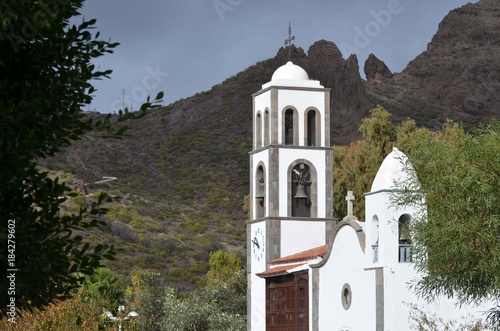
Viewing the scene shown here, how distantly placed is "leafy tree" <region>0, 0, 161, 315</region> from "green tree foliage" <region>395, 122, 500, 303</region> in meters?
15.7

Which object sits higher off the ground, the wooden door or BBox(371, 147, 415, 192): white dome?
BBox(371, 147, 415, 192): white dome

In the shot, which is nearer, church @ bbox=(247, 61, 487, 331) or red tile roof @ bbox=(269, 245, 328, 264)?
church @ bbox=(247, 61, 487, 331)

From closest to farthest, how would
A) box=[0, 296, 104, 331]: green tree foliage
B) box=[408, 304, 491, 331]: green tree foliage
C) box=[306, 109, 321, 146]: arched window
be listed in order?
box=[0, 296, 104, 331]: green tree foliage → box=[408, 304, 491, 331]: green tree foliage → box=[306, 109, 321, 146]: arched window

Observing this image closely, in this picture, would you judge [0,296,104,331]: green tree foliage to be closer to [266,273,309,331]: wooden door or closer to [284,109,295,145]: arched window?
[266,273,309,331]: wooden door

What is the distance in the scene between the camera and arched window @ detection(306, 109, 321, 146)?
136 ft

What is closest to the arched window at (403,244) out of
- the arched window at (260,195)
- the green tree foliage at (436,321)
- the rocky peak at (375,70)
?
the green tree foliage at (436,321)

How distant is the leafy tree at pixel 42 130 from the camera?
7844mm

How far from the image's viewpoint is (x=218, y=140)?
87188 millimetres

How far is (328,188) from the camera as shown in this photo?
1612 inches

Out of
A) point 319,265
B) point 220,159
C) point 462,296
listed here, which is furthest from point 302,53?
point 462,296

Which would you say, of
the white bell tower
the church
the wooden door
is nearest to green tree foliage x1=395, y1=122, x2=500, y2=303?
the church

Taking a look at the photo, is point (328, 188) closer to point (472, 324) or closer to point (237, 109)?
point (472, 324)

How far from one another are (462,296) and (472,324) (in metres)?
1.15

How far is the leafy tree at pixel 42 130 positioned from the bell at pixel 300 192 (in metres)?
32.1
